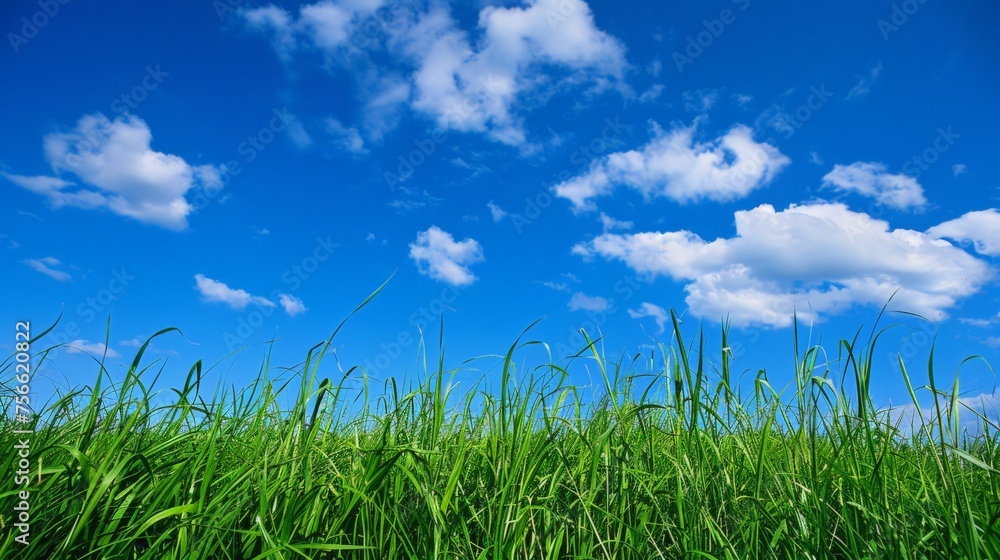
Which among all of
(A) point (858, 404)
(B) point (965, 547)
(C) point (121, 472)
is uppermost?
(A) point (858, 404)

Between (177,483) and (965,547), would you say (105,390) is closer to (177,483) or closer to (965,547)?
(177,483)

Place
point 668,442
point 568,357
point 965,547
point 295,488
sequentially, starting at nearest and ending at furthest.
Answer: point 965,547 → point 295,488 → point 568,357 → point 668,442

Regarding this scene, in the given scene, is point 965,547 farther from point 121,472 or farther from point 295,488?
point 121,472

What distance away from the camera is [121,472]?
2410 mm

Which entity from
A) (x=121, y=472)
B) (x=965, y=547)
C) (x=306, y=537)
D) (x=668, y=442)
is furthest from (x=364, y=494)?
(x=965, y=547)

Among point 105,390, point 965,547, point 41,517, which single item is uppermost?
point 105,390

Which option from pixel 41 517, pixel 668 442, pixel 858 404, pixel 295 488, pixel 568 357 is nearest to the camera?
pixel 41 517

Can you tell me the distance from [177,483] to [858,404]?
8.82 ft

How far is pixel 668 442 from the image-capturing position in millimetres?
3496

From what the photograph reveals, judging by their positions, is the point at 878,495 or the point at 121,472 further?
the point at 878,495

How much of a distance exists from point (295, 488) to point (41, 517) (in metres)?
0.85

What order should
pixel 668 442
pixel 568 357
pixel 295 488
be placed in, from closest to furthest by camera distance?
pixel 295 488 → pixel 568 357 → pixel 668 442

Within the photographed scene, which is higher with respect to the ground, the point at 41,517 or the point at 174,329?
the point at 174,329

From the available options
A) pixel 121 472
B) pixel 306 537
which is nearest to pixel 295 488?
pixel 306 537
